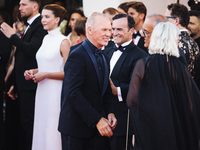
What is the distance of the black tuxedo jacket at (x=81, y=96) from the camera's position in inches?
126

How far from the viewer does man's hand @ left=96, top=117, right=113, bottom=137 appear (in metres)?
3.15

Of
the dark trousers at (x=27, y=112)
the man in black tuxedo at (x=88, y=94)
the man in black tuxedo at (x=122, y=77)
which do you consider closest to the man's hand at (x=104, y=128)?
the man in black tuxedo at (x=88, y=94)

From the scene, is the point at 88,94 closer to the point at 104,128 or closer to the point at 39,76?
the point at 104,128

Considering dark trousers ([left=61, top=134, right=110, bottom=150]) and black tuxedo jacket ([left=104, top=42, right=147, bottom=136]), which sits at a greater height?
black tuxedo jacket ([left=104, top=42, right=147, bottom=136])

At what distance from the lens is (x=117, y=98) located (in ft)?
12.6

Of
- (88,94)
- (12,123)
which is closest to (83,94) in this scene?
(88,94)

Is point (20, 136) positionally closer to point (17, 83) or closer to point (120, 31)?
point (17, 83)

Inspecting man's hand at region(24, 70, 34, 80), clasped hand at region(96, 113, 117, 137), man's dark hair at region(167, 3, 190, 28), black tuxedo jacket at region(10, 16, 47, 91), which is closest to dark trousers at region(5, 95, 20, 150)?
black tuxedo jacket at region(10, 16, 47, 91)

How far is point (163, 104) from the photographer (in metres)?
3.08

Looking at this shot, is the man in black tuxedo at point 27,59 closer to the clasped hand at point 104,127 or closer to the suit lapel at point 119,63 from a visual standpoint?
the suit lapel at point 119,63

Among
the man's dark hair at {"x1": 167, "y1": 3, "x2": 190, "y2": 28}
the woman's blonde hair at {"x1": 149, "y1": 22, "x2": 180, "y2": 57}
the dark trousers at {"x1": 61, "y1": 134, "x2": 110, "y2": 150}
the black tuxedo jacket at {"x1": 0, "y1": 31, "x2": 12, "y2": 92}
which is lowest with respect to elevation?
the dark trousers at {"x1": 61, "y1": 134, "x2": 110, "y2": 150}

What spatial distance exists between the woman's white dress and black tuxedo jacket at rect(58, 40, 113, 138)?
48.4 inches

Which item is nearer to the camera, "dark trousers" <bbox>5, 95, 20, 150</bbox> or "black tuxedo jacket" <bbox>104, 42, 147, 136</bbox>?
"black tuxedo jacket" <bbox>104, 42, 147, 136</bbox>

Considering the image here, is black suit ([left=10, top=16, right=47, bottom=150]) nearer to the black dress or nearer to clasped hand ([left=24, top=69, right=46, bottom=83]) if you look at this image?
clasped hand ([left=24, top=69, right=46, bottom=83])
